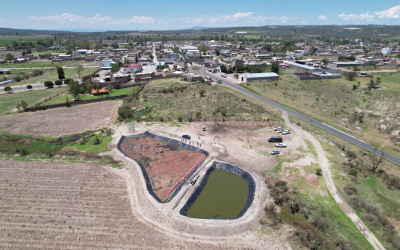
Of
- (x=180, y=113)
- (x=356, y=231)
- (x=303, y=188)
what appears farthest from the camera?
(x=180, y=113)

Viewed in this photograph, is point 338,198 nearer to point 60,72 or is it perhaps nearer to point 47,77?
point 60,72

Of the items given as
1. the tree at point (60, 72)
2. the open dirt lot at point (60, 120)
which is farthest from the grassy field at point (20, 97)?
the tree at point (60, 72)

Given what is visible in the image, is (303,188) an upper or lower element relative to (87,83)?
lower

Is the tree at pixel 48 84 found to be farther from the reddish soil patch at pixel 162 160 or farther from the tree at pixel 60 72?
the reddish soil patch at pixel 162 160

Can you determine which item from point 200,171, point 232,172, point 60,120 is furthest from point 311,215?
point 60,120

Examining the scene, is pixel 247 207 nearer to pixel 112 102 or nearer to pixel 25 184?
pixel 25 184

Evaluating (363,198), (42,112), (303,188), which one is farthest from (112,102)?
(363,198)
